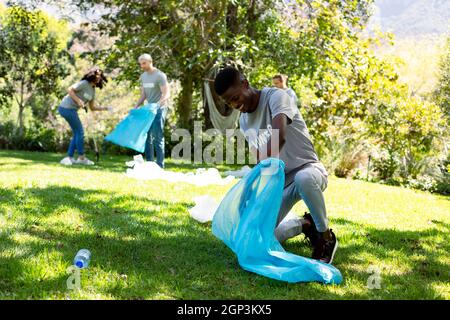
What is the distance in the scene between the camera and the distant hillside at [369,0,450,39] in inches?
2061

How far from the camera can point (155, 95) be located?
8.12 metres

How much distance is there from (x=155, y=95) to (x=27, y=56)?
8.00 m

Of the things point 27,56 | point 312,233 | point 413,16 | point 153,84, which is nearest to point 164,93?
point 153,84

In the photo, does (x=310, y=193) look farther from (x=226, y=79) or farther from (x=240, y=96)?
Answer: (x=226, y=79)

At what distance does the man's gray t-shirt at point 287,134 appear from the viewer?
341 cm

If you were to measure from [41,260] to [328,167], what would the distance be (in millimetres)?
7463

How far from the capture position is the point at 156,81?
7.95 meters

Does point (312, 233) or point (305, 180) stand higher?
point (305, 180)

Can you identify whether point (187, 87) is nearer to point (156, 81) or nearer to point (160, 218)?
point (156, 81)

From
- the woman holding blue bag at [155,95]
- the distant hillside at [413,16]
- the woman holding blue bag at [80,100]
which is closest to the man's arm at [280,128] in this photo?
the woman holding blue bag at [155,95]

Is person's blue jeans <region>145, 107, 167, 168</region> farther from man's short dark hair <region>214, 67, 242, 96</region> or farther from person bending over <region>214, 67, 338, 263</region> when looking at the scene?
man's short dark hair <region>214, 67, 242, 96</region>

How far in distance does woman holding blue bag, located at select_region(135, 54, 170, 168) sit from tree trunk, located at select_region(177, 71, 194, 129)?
557cm

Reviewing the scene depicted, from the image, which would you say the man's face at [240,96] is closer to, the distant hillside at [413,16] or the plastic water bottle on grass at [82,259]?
the plastic water bottle on grass at [82,259]

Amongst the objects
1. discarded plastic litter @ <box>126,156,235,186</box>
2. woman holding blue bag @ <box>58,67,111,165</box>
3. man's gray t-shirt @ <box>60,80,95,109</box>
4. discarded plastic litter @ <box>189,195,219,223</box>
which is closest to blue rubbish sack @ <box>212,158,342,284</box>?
discarded plastic litter @ <box>189,195,219,223</box>
